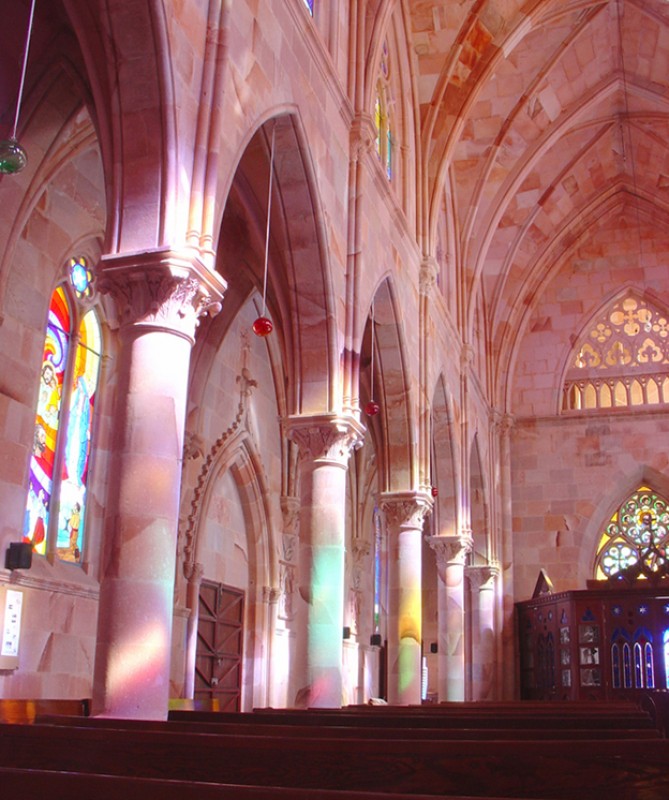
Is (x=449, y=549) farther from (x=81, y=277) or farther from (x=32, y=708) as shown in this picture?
(x=32, y=708)

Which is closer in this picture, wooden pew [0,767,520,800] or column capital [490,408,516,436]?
wooden pew [0,767,520,800]

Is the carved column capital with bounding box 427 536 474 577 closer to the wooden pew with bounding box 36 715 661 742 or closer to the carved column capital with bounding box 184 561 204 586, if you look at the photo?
the carved column capital with bounding box 184 561 204 586

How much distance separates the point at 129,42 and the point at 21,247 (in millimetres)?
4153

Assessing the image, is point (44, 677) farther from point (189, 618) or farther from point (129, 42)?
point (129, 42)

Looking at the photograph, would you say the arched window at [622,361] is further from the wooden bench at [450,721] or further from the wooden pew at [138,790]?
the wooden pew at [138,790]

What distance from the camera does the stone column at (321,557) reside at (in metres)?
10.9

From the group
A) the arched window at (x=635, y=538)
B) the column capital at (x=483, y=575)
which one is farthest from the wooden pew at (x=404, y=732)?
the arched window at (x=635, y=538)

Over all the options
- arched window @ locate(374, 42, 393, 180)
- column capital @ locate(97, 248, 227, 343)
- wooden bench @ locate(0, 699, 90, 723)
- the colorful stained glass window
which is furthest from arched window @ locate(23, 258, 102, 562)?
arched window @ locate(374, 42, 393, 180)

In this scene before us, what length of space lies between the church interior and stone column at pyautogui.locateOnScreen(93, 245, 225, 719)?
22mm

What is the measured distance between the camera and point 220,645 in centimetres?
1688

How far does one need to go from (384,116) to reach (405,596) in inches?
292

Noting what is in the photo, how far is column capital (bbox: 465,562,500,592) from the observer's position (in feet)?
76.2

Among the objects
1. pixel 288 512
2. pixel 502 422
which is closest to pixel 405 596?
pixel 288 512

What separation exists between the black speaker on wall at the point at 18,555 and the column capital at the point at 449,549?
10.4 metres
